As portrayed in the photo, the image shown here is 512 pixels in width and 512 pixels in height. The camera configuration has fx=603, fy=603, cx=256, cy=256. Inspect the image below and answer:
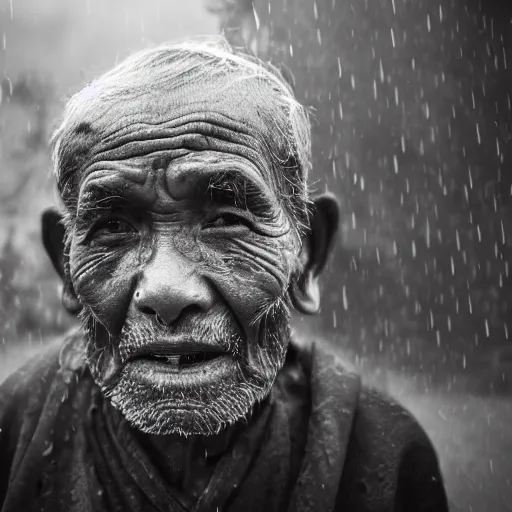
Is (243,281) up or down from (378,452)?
up

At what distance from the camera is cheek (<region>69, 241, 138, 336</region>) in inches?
60.6

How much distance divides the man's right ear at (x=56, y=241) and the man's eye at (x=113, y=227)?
296 millimetres

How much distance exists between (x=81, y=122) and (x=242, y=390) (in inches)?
33.5

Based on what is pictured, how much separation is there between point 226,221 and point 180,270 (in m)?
0.22

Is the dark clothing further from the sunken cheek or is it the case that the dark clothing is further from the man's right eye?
the man's right eye

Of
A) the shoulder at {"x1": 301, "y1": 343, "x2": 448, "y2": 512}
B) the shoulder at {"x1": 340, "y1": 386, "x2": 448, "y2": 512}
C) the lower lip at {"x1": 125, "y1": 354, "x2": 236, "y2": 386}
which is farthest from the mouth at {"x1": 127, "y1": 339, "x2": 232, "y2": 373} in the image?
the shoulder at {"x1": 340, "y1": 386, "x2": 448, "y2": 512}

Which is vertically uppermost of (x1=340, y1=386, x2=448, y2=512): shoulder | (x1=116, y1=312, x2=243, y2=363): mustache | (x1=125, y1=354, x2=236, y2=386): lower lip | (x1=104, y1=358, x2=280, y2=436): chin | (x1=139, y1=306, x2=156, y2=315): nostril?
(x1=139, y1=306, x2=156, y2=315): nostril

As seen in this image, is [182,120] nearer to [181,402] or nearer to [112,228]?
[112,228]

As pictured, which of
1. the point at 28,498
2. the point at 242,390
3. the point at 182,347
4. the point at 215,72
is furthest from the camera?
the point at 28,498

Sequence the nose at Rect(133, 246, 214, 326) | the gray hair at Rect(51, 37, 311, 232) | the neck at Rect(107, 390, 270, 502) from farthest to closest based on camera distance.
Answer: the neck at Rect(107, 390, 270, 502) < the gray hair at Rect(51, 37, 311, 232) < the nose at Rect(133, 246, 214, 326)

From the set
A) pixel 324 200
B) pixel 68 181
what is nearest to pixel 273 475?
pixel 324 200

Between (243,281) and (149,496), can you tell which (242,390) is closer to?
(243,281)

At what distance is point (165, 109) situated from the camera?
1599mm

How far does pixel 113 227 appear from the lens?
1.63 m
